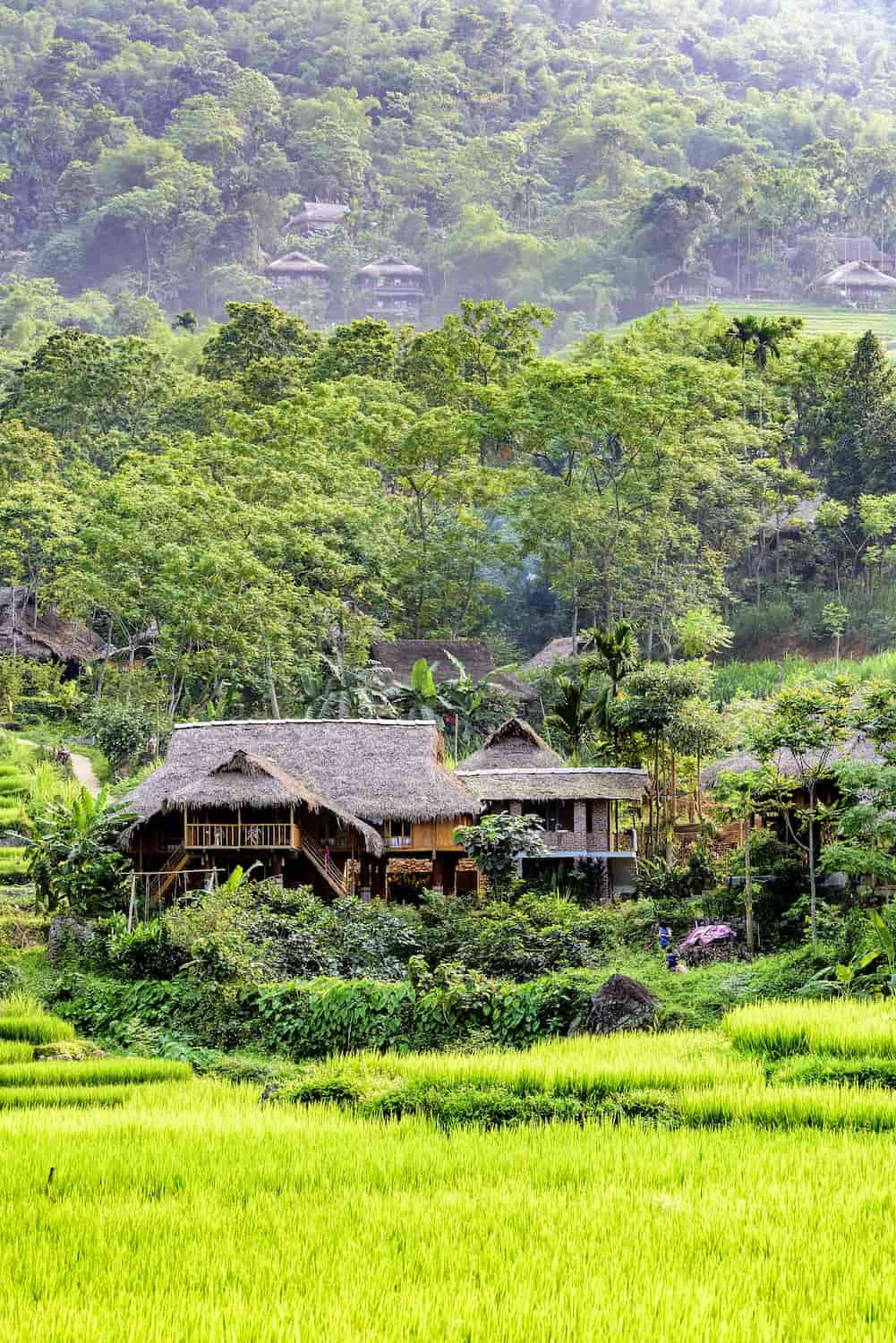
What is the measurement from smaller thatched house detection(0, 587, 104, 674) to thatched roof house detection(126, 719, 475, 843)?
50.4ft

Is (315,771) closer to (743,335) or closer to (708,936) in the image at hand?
(708,936)

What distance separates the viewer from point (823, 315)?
87125mm

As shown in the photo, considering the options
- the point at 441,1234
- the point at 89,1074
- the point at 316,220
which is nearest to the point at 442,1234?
the point at 441,1234

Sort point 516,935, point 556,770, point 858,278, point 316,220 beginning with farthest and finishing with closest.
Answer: point 316,220
point 858,278
point 556,770
point 516,935

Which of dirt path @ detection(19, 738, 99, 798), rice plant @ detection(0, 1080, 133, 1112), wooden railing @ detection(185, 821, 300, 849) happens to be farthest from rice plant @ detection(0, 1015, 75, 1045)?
dirt path @ detection(19, 738, 99, 798)

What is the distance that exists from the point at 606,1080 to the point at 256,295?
10040cm

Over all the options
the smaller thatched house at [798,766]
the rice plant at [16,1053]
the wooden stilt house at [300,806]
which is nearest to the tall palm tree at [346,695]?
the wooden stilt house at [300,806]

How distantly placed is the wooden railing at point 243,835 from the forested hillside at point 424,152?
61157 mm

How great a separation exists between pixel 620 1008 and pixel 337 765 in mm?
10119

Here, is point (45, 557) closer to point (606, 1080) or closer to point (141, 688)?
point (141, 688)

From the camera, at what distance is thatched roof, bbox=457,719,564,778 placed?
3156cm

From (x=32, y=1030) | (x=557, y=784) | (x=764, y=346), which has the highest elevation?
(x=764, y=346)

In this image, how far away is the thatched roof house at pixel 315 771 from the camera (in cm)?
2609

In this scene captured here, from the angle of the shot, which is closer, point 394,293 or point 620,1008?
point 620,1008
